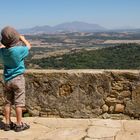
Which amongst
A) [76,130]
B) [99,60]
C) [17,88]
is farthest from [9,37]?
[99,60]

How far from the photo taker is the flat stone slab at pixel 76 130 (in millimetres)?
4191

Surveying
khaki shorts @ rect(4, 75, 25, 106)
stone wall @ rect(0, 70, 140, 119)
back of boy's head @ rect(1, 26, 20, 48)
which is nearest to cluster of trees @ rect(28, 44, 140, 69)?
stone wall @ rect(0, 70, 140, 119)

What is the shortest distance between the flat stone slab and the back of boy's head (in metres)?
1.12

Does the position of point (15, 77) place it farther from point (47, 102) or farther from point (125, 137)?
point (125, 137)

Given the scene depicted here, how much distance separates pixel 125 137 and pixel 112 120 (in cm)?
77

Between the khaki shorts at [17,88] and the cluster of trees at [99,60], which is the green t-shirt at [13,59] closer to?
the khaki shorts at [17,88]

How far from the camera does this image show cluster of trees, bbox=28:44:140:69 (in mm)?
41406

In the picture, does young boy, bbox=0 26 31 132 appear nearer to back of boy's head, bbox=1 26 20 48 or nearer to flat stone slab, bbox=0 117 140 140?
back of boy's head, bbox=1 26 20 48

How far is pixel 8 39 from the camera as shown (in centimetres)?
414

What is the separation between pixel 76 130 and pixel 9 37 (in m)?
1.46

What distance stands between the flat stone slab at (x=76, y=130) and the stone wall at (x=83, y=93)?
161 millimetres

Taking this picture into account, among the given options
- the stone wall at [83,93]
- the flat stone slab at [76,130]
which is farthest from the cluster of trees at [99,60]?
the flat stone slab at [76,130]

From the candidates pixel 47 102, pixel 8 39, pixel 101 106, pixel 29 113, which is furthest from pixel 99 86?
pixel 8 39

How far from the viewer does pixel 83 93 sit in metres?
5.04
